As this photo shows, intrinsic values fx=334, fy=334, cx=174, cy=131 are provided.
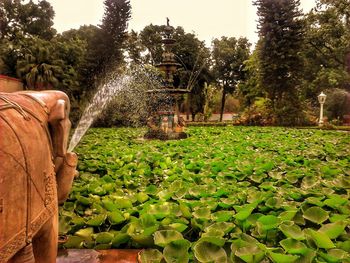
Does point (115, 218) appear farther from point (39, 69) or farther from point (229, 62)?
point (229, 62)

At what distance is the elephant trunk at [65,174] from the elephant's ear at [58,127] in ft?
0.17

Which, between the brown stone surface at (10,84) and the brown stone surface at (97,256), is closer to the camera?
the brown stone surface at (97,256)

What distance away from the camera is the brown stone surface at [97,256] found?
1.84 metres

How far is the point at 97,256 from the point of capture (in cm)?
189

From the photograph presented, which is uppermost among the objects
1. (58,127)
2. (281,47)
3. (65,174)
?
(281,47)

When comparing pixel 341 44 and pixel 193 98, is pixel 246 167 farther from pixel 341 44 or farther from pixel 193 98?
pixel 193 98

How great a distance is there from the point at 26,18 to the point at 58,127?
25.2 meters

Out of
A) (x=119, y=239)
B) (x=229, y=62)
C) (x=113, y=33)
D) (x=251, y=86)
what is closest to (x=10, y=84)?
(x=113, y=33)

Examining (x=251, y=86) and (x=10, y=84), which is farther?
(x=251, y=86)

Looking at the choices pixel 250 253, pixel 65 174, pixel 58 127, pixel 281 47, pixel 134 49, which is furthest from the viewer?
pixel 134 49

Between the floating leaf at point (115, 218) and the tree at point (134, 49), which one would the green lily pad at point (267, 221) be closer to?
the floating leaf at point (115, 218)

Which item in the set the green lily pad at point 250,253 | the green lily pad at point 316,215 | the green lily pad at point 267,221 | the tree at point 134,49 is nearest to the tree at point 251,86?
the tree at point 134,49

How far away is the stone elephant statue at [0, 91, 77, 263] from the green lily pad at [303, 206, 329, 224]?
5.27 ft

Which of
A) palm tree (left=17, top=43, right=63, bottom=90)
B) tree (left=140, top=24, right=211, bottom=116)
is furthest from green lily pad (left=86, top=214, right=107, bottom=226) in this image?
tree (left=140, top=24, right=211, bottom=116)
